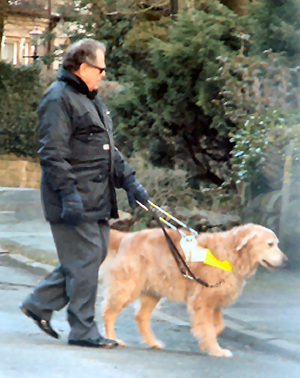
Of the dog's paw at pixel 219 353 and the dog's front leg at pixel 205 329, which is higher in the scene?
the dog's front leg at pixel 205 329

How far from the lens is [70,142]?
477cm

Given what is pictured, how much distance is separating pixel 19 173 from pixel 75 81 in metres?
18.2

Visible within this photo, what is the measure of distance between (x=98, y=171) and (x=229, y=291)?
1.34 meters

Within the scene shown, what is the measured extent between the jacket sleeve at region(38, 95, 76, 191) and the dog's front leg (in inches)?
53.2

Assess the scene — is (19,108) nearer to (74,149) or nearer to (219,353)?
(74,149)

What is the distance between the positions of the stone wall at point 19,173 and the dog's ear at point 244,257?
59.0 ft

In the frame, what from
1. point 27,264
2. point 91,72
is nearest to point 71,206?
point 91,72

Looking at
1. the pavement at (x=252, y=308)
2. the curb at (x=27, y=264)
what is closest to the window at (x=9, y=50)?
the pavement at (x=252, y=308)

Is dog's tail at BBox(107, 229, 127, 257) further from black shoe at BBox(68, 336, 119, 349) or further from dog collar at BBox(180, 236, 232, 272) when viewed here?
black shoe at BBox(68, 336, 119, 349)

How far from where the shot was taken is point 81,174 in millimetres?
4773

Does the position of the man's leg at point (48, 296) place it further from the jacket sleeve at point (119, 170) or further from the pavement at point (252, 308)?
the pavement at point (252, 308)

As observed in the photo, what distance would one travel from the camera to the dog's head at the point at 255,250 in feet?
16.8

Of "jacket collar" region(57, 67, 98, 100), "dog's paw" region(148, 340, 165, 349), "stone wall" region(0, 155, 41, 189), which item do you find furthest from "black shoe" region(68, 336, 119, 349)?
"stone wall" region(0, 155, 41, 189)

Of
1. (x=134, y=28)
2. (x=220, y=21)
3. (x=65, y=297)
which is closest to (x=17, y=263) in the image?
(x=65, y=297)
